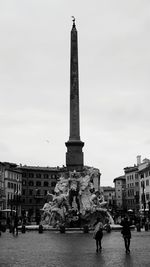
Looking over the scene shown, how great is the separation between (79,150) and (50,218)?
672 centimetres

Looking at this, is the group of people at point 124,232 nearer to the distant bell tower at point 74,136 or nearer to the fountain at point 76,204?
the fountain at point 76,204

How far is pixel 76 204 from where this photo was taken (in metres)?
41.4

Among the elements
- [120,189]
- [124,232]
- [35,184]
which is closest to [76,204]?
[124,232]

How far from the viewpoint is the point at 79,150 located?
139 feet

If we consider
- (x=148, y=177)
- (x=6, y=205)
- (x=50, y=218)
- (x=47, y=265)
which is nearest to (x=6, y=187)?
Result: (x=6, y=205)

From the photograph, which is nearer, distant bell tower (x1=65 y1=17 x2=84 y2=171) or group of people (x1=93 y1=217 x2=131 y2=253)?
group of people (x1=93 y1=217 x2=131 y2=253)

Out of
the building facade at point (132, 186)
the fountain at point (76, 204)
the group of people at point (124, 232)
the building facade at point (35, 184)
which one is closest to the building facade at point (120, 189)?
the building facade at point (132, 186)

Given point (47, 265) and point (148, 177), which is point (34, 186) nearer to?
point (148, 177)

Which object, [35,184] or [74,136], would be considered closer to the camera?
[74,136]

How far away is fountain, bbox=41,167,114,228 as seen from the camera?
40.5m

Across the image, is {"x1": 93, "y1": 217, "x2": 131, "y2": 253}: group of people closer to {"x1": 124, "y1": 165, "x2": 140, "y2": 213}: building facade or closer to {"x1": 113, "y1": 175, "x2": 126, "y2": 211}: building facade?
{"x1": 124, "y1": 165, "x2": 140, "y2": 213}: building facade

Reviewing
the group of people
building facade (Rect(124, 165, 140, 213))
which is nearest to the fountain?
the group of people

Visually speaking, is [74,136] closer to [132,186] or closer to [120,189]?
[132,186]

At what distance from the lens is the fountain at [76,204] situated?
40.5m
